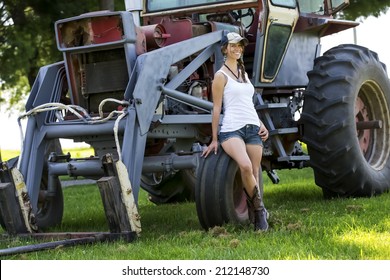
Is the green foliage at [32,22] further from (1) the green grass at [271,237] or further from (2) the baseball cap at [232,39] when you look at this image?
(2) the baseball cap at [232,39]

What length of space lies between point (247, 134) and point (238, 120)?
0.14 meters

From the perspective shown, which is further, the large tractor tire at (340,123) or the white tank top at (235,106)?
the large tractor tire at (340,123)

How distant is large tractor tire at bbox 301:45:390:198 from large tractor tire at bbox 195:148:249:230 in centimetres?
202

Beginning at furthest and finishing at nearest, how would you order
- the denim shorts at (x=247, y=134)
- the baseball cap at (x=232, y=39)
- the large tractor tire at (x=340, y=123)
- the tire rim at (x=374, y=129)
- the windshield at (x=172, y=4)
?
the tire rim at (x=374, y=129) → the windshield at (x=172, y=4) → the large tractor tire at (x=340, y=123) → the denim shorts at (x=247, y=134) → the baseball cap at (x=232, y=39)

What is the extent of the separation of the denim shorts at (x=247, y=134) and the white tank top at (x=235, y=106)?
0.03m

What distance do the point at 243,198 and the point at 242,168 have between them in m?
0.66

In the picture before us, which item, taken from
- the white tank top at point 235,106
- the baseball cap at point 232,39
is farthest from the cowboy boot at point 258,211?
the baseball cap at point 232,39

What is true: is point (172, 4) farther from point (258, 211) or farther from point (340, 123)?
point (258, 211)

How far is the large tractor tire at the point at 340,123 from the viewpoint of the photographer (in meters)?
9.02

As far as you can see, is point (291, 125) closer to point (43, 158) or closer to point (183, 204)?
point (183, 204)

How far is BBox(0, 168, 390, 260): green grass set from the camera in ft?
19.7

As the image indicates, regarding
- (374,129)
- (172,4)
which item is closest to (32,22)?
(172,4)

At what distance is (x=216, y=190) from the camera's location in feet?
23.4

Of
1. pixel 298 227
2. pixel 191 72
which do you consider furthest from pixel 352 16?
pixel 298 227
